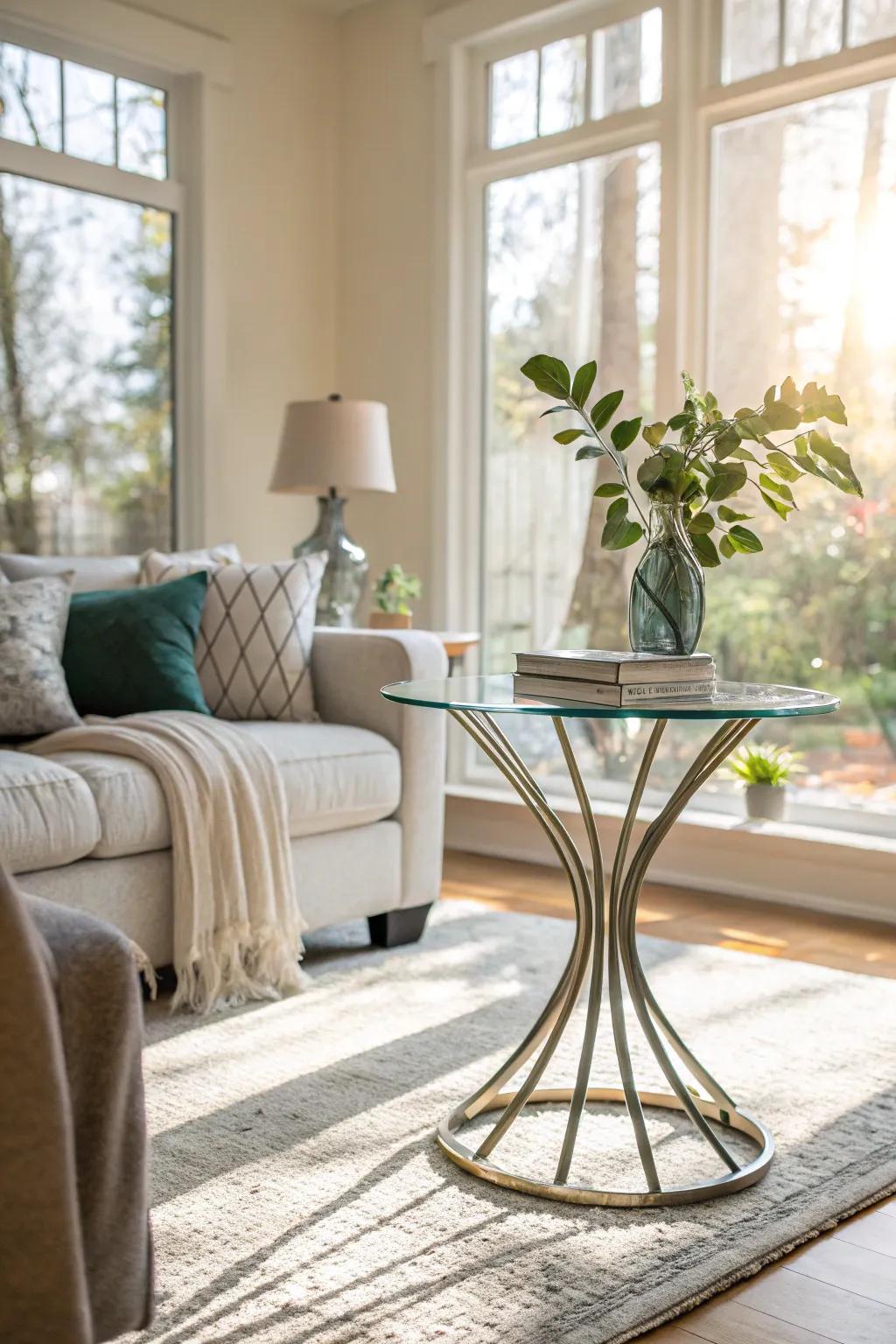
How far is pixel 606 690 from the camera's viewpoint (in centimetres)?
187

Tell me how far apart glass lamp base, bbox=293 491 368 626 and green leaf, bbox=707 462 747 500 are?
2128 mm

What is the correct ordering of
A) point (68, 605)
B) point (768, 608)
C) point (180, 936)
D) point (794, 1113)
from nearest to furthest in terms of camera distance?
point (794, 1113) → point (180, 936) → point (68, 605) → point (768, 608)

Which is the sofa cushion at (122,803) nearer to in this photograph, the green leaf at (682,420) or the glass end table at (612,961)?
the glass end table at (612,961)

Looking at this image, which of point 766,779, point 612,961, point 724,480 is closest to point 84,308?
point 766,779

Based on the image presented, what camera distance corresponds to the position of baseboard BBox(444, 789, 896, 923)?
11.7 ft

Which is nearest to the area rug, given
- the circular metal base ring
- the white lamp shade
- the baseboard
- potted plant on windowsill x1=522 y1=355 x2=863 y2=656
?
the circular metal base ring

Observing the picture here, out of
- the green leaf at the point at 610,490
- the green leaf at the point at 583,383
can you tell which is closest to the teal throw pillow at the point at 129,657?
the green leaf at the point at 610,490

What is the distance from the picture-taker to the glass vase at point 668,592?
2.06m

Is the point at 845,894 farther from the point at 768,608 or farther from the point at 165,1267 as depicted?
the point at 165,1267

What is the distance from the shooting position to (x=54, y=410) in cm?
418

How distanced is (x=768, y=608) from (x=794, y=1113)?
1.94 meters

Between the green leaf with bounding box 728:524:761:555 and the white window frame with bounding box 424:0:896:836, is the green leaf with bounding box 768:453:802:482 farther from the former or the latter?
the white window frame with bounding box 424:0:896:836

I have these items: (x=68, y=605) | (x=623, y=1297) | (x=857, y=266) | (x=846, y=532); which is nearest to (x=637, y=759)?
(x=846, y=532)

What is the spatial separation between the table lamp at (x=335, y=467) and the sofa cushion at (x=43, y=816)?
1544 mm
